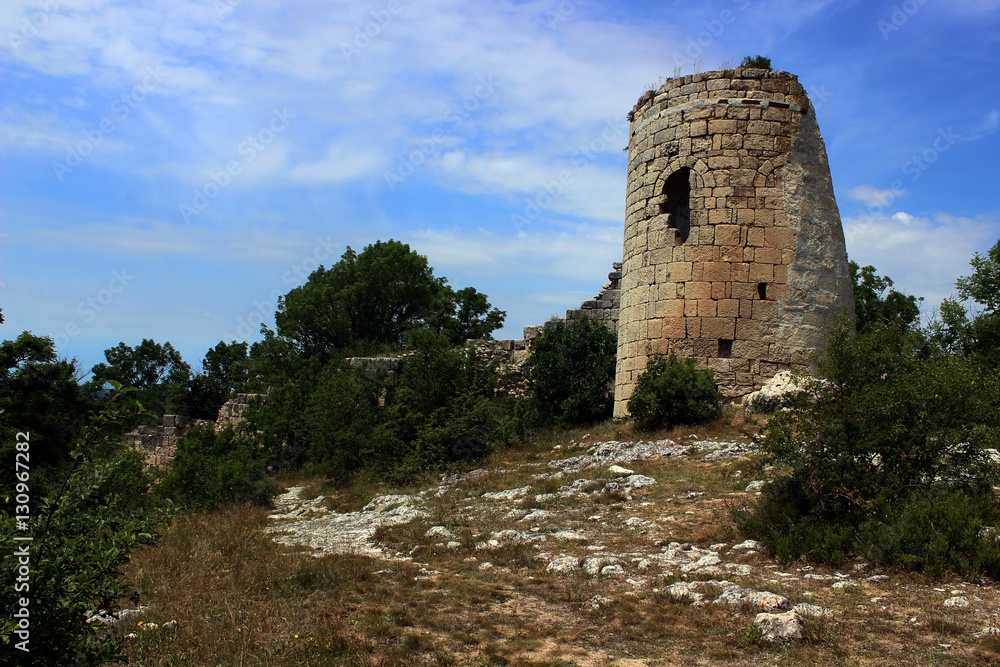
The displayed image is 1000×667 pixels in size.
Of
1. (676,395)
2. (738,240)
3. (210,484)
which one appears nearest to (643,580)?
(676,395)

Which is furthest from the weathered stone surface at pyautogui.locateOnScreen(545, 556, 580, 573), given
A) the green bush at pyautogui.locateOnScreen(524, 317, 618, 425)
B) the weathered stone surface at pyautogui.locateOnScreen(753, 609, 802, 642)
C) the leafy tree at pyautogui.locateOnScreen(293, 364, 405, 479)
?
the green bush at pyautogui.locateOnScreen(524, 317, 618, 425)

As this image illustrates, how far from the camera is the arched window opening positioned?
11.2 m

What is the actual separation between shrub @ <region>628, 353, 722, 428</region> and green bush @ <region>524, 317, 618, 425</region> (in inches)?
80.5

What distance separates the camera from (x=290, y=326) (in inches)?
900

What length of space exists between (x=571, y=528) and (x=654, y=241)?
18.1ft

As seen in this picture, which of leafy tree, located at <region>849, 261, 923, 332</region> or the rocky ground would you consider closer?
the rocky ground

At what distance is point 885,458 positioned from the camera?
233 inches

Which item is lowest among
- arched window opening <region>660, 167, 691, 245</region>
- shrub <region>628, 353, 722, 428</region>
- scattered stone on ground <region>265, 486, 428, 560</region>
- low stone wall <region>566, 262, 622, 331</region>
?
scattered stone on ground <region>265, 486, 428, 560</region>

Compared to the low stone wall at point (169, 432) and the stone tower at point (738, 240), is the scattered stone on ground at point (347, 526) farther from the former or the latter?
the low stone wall at point (169, 432)

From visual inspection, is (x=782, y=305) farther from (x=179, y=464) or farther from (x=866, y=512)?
(x=179, y=464)

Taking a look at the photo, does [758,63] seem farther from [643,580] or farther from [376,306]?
[376,306]

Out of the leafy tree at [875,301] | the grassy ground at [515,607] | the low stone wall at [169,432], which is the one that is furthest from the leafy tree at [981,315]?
the low stone wall at [169,432]

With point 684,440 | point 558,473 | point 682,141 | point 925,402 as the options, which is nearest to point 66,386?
point 558,473

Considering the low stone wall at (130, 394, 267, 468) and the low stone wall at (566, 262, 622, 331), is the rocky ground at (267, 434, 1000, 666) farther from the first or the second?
the low stone wall at (130, 394, 267, 468)
